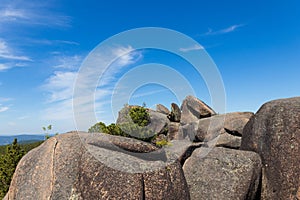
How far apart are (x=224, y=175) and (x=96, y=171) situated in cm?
574

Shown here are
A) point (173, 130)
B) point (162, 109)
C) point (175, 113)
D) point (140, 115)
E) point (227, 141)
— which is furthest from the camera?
point (162, 109)

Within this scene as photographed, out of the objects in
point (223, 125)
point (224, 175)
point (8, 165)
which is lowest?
point (224, 175)

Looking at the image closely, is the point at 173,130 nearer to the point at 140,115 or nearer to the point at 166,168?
the point at 140,115

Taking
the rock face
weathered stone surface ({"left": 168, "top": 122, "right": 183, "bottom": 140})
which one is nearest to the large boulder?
the rock face

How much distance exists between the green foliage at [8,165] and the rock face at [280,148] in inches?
582

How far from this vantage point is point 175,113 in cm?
3969

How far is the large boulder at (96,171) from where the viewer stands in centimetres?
874

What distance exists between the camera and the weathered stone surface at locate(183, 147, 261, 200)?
11.8m

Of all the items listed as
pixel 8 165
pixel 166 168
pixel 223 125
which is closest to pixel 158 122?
pixel 223 125

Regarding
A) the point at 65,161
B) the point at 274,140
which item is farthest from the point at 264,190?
the point at 65,161

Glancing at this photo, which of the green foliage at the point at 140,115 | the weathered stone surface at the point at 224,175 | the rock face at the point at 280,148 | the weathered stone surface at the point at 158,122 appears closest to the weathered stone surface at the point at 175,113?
the weathered stone surface at the point at 158,122

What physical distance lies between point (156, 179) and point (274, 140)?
6800 millimetres

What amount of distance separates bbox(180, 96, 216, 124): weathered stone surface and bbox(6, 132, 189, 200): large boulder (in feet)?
85.1

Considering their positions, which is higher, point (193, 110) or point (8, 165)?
point (193, 110)
